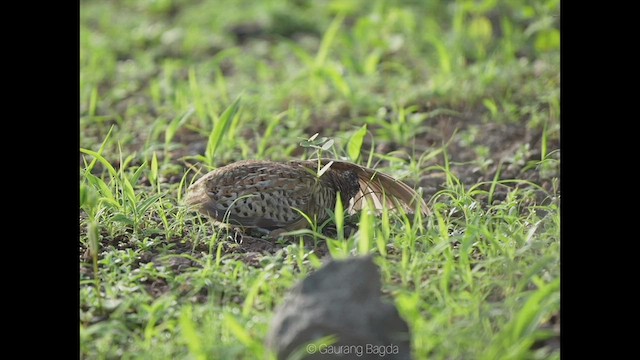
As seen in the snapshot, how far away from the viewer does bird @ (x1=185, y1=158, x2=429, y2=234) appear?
172 inches

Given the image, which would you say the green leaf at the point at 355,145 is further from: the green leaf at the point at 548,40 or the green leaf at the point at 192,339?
the green leaf at the point at 548,40

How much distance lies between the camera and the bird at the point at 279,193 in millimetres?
4367

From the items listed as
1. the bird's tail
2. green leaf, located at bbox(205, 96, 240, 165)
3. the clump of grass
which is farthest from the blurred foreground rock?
green leaf, located at bbox(205, 96, 240, 165)

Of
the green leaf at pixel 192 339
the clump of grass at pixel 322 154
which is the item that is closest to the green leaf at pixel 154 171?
the clump of grass at pixel 322 154

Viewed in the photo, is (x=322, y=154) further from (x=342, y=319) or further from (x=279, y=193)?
(x=342, y=319)

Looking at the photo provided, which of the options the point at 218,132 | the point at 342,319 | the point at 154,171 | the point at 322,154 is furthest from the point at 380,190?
the point at 342,319

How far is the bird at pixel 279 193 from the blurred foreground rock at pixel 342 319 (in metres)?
1.07

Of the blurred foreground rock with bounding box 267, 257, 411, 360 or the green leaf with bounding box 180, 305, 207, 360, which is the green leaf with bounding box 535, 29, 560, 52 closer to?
the blurred foreground rock with bounding box 267, 257, 411, 360

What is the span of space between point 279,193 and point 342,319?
1332mm

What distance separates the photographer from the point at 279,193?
4.38 meters

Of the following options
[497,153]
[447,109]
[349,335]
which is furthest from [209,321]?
[447,109]

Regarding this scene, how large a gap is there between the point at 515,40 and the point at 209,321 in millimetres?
4575
